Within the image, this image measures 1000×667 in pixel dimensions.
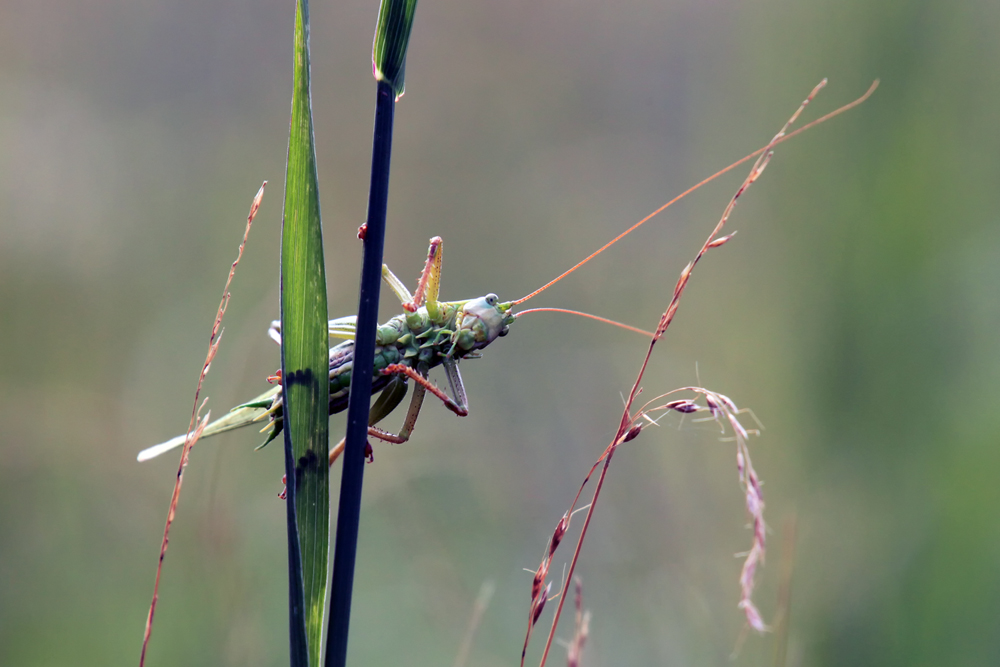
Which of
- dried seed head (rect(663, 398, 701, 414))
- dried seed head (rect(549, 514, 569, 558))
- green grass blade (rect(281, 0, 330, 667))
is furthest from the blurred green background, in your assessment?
dried seed head (rect(663, 398, 701, 414))

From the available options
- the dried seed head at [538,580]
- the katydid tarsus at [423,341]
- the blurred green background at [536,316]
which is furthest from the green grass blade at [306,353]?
the blurred green background at [536,316]

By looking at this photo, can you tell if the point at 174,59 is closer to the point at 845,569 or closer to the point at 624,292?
the point at 624,292

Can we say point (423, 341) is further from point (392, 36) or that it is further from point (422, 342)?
point (392, 36)

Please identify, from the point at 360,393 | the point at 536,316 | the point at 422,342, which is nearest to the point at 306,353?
the point at 360,393

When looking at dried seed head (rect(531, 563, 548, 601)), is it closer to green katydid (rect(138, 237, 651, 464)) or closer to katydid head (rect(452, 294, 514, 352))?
green katydid (rect(138, 237, 651, 464))

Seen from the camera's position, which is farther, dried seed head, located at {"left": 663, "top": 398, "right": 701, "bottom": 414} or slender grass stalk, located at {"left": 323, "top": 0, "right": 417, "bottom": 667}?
dried seed head, located at {"left": 663, "top": 398, "right": 701, "bottom": 414}

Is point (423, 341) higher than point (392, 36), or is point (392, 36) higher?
point (392, 36)

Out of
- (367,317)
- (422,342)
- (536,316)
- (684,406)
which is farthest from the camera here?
(536,316)
